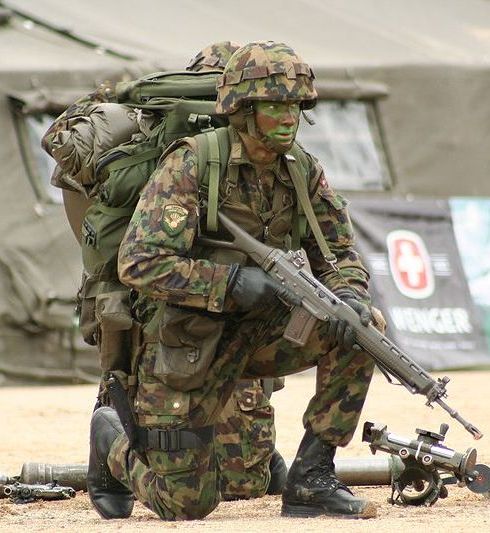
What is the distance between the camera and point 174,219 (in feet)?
18.7

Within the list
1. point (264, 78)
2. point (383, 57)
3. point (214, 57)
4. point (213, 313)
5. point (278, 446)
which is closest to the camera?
point (264, 78)

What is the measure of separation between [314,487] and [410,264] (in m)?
6.83

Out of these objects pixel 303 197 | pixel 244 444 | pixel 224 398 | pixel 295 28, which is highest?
pixel 295 28

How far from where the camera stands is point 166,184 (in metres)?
5.74

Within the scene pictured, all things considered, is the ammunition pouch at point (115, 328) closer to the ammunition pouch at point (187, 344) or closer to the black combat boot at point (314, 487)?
the ammunition pouch at point (187, 344)

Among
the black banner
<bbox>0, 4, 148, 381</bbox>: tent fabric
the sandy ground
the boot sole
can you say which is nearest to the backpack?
the sandy ground

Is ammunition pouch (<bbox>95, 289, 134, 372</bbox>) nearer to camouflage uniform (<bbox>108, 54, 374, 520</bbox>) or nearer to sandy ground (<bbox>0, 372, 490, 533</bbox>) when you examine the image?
camouflage uniform (<bbox>108, 54, 374, 520</bbox>)

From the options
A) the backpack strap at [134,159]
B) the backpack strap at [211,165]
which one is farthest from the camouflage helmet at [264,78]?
the backpack strap at [134,159]

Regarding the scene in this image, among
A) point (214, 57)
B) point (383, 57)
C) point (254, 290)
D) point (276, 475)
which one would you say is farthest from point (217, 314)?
point (383, 57)

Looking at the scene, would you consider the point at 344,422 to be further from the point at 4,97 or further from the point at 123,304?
the point at 4,97

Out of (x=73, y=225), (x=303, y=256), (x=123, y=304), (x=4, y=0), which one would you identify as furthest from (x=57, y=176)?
(x=4, y=0)

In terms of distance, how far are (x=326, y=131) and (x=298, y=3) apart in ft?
6.26

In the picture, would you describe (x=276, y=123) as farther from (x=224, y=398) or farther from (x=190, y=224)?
(x=224, y=398)

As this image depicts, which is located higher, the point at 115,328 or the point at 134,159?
the point at 134,159
